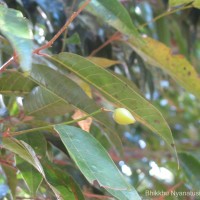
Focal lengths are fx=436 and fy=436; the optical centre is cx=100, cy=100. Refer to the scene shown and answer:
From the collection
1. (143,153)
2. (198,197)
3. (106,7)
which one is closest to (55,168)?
(106,7)

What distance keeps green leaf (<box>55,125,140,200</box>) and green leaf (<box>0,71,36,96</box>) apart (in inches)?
6.2

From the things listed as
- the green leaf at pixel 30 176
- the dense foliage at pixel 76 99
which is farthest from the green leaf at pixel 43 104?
the green leaf at pixel 30 176

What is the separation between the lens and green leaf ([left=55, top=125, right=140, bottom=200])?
19.7 inches

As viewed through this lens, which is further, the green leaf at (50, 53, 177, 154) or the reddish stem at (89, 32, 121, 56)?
the reddish stem at (89, 32, 121, 56)

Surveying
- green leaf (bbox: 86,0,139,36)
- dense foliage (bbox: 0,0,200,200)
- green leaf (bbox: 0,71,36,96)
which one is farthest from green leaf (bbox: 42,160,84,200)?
green leaf (bbox: 86,0,139,36)

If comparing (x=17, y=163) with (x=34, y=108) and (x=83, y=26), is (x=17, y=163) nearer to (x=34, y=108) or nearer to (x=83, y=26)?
(x=34, y=108)

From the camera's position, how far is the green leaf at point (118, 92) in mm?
622

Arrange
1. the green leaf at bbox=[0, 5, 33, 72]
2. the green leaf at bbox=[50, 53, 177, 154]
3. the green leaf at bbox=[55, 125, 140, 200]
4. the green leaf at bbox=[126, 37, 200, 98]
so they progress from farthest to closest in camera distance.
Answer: the green leaf at bbox=[126, 37, 200, 98], the green leaf at bbox=[50, 53, 177, 154], the green leaf at bbox=[55, 125, 140, 200], the green leaf at bbox=[0, 5, 33, 72]

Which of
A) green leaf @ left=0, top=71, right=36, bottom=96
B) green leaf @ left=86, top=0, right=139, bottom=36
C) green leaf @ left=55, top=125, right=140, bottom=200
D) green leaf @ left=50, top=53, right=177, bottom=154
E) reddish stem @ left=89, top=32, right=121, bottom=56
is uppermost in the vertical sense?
reddish stem @ left=89, top=32, right=121, bottom=56

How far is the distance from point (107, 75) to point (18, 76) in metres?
0.15

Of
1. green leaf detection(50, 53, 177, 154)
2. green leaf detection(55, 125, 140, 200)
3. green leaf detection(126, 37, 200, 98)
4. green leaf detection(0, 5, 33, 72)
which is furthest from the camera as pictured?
green leaf detection(126, 37, 200, 98)

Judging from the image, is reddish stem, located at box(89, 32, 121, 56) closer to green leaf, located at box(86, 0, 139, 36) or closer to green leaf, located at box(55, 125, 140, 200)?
green leaf, located at box(86, 0, 139, 36)

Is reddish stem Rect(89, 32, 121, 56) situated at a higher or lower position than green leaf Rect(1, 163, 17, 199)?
higher

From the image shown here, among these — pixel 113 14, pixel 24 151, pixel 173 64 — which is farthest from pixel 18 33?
pixel 173 64
